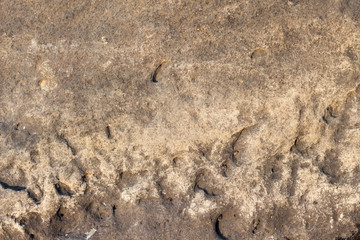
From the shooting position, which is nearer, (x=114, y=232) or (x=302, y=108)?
(x=302, y=108)

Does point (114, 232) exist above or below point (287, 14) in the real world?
below

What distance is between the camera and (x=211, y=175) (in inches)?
88.0

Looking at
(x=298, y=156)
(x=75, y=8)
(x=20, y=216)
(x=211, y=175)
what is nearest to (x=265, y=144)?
(x=298, y=156)

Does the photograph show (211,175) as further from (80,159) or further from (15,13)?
(15,13)

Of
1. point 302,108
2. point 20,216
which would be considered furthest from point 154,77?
point 20,216

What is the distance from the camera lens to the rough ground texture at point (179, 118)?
213cm

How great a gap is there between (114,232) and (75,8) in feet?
5.04

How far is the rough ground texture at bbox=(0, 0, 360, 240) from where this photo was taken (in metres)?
2.13

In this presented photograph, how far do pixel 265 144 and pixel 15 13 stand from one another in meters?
1.88

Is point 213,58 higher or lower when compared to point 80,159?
higher

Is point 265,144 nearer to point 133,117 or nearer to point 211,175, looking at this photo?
point 211,175

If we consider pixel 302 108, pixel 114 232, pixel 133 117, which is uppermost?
pixel 133 117

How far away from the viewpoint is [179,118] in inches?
85.0

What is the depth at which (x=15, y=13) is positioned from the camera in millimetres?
2215
